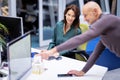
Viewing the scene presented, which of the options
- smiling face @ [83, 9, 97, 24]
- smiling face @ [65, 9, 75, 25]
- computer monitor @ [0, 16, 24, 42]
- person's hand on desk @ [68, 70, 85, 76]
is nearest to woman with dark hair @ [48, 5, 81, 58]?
smiling face @ [65, 9, 75, 25]

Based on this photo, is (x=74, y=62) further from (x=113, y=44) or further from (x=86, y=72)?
(x=113, y=44)

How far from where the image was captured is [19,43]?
2.03m

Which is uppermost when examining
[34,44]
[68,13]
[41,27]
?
[68,13]

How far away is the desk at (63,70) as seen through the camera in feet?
7.80

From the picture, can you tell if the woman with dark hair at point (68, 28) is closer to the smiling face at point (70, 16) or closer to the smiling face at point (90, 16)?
the smiling face at point (70, 16)

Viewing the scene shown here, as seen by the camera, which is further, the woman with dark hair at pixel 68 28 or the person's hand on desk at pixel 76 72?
the woman with dark hair at pixel 68 28

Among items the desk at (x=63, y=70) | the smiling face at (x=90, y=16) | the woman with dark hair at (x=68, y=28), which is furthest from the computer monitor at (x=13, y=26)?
the woman with dark hair at (x=68, y=28)

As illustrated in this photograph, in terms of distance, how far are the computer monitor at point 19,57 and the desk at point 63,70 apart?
7.5 inches

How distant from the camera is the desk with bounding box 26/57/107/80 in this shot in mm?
2377

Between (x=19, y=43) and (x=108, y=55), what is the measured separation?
2.79 m

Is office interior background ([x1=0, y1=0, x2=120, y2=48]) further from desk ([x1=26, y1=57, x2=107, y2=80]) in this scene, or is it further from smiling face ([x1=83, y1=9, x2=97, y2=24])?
smiling face ([x1=83, y1=9, x2=97, y2=24])

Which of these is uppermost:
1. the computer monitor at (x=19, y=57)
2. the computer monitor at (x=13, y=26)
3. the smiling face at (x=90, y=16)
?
the smiling face at (x=90, y=16)

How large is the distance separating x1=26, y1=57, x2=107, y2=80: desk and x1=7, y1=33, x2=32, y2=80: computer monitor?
19cm

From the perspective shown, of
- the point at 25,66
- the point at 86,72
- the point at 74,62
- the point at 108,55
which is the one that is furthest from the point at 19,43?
the point at 108,55
